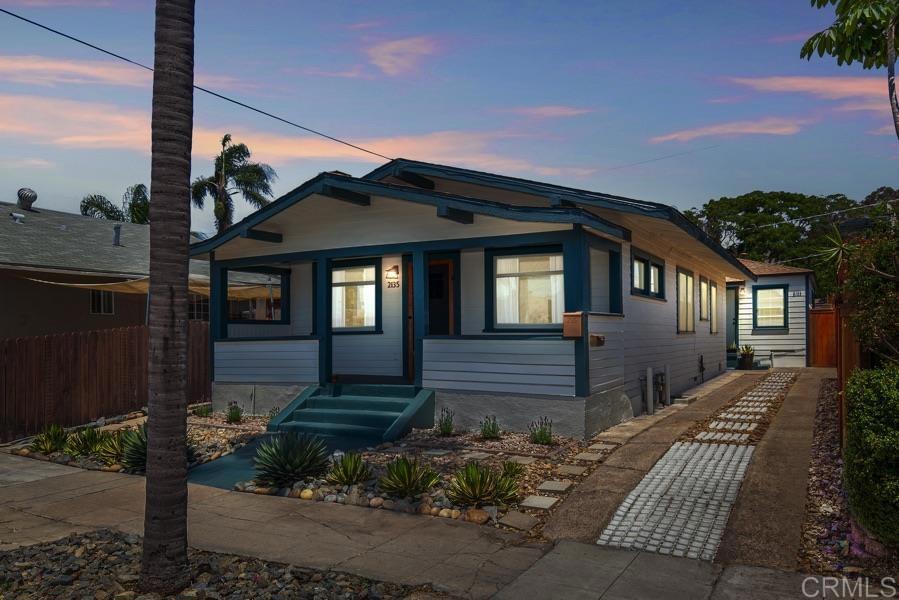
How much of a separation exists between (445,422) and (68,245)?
14714 millimetres

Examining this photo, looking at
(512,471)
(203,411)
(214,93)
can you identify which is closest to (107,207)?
(214,93)

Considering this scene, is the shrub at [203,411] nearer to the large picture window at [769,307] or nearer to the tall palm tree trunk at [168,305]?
the tall palm tree trunk at [168,305]

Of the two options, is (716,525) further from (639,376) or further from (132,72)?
(132,72)

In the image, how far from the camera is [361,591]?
4719mm

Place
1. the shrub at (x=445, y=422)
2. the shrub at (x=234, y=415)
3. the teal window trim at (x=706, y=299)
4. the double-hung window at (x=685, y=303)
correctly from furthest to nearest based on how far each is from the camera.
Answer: the teal window trim at (x=706, y=299) → the double-hung window at (x=685, y=303) → the shrub at (x=234, y=415) → the shrub at (x=445, y=422)

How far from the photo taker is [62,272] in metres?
17.4

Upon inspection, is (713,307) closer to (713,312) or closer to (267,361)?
A: (713,312)

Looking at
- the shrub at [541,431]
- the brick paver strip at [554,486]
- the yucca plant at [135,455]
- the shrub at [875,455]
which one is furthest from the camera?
the shrub at [541,431]

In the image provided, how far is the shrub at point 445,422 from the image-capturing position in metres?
10.6

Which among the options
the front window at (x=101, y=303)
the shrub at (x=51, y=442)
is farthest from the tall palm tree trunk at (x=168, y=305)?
the front window at (x=101, y=303)

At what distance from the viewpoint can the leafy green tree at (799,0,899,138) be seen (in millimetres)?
6548

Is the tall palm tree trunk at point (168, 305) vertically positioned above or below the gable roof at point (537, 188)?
below

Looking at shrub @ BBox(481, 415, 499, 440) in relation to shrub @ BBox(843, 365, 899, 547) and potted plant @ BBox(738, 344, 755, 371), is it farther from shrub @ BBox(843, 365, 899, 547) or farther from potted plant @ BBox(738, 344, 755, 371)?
potted plant @ BBox(738, 344, 755, 371)

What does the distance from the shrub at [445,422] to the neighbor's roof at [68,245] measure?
898 centimetres
